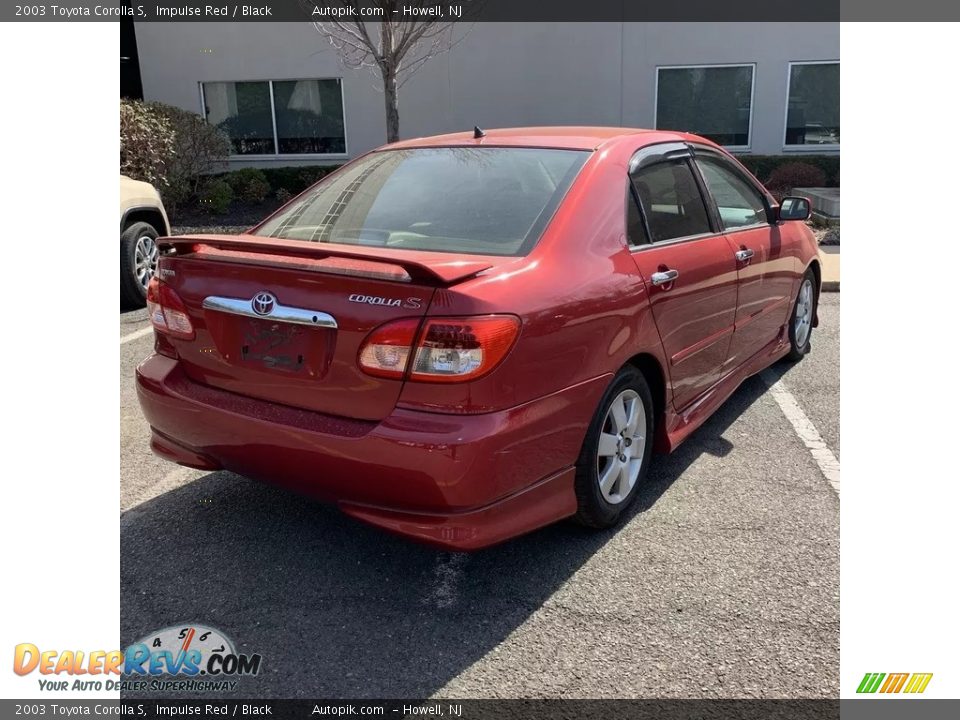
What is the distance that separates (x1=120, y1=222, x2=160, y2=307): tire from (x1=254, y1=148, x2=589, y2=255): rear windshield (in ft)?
14.3

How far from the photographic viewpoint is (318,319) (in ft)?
8.60

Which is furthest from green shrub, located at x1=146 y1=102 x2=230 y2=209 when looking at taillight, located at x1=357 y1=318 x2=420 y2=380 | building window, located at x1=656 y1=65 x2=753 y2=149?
taillight, located at x1=357 y1=318 x2=420 y2=380

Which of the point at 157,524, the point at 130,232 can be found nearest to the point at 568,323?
the point at 157,524

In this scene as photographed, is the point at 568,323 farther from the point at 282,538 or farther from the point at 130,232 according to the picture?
the point at 130,232

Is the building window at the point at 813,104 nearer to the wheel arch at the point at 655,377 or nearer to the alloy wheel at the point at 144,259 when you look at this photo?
the alloy wheel at the point at 144,259

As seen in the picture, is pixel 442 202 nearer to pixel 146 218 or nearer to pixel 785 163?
pixel 146 218

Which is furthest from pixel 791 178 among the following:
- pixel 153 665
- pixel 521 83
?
pixel 153 665

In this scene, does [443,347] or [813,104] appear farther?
[813,104]

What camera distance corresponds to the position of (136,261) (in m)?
7.51

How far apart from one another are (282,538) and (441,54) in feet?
42.2

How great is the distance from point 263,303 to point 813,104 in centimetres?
1463

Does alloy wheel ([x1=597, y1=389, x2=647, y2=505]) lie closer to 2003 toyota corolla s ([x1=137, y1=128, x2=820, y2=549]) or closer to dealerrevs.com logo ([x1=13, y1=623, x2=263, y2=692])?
2003 toyota corolla s ([x1=137, y1=128, x2=820, y2=549])

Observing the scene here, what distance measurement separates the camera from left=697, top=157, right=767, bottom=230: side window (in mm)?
4238

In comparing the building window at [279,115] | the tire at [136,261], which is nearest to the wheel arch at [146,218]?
the tire at [136,261]
